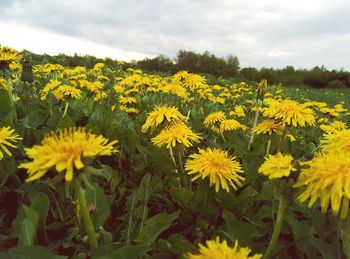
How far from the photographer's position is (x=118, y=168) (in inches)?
81.9

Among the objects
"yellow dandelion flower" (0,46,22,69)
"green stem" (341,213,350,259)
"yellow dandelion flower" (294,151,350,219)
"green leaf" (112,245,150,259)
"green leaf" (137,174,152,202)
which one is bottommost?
"green leaf" (112,245,150,259)

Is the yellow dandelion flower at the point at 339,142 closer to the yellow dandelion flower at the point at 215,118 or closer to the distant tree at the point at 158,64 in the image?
the yellow dandelion flower at the point at 215,118

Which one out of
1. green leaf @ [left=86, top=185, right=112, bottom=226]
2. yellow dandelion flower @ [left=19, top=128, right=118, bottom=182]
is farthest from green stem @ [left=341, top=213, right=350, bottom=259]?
green leaf @ [left=86, top=185, right=112, bottom=226]

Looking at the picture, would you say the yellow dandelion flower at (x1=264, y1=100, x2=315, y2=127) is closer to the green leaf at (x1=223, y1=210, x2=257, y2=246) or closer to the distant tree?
the green leaf at (x1=223, y1=210, x2=257, y2=246)

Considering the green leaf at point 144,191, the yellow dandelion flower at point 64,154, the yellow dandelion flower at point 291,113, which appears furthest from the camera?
the yellow dandelion flower at point 291,113

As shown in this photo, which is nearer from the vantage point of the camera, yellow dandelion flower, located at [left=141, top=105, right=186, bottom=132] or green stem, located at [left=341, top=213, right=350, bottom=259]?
green stem, located at [left=341, top=213, right=350, bottom=259]

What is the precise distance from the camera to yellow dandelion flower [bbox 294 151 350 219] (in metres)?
0.98

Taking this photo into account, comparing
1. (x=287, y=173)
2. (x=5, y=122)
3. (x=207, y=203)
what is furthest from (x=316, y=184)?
(x=5, y=122)

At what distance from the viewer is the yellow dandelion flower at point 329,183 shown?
98 centimetres

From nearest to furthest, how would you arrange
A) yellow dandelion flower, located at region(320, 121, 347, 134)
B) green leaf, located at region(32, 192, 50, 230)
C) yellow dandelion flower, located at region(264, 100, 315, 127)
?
green leaf, located at region(32, 192, 50, 230) < yellow dandelion flower, located at region(264, 100, 315, 127) < yellow dandelion flower, located at region(320, 121, 347, 134)

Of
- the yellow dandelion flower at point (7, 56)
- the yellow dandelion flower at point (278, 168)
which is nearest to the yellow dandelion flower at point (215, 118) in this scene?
the yellow dandelion flower at point (7, 56)

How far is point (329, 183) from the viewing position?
3.29 ft

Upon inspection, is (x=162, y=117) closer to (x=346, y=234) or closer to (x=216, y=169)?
(x=216, y=169)

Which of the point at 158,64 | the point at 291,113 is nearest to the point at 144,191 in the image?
the point at 291,113
